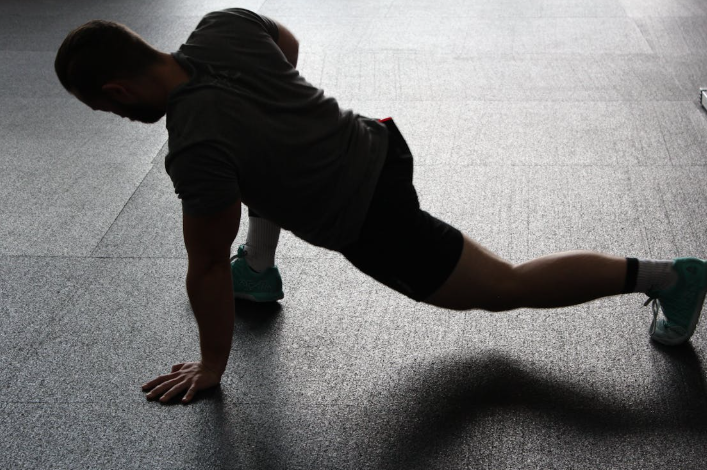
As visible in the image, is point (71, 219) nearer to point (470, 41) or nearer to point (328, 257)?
point (328, 257)

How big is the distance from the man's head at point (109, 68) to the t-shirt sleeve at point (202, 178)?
0.13 m

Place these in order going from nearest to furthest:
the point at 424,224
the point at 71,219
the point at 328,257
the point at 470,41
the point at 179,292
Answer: the point at 424,224 → the point at 179,292 → the point at 328,257 → the point at 71,219 → the point at 470,41

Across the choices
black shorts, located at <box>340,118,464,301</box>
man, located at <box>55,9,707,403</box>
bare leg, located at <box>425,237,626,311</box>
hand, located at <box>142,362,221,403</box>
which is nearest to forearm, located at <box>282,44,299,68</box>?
man, located at <box>55,9,707,403</box>

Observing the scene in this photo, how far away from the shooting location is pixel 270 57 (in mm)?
1370

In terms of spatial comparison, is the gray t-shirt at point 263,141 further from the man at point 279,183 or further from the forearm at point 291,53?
the forearm at point 291,53

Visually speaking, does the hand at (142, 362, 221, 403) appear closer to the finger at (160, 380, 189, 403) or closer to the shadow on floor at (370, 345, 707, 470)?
the finger at (160, 380, 189, 403)

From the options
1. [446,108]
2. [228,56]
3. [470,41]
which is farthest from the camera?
[470,41]

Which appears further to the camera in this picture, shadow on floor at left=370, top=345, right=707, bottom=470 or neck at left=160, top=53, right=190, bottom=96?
shadow on floor at left=370, top=345, right=707, bottom=470

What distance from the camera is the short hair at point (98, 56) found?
49.2 inches

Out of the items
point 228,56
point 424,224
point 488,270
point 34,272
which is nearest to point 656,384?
point 488,270

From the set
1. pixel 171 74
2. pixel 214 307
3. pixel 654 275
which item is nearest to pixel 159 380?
pixel 214 307

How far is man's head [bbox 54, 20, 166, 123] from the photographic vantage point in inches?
49.3

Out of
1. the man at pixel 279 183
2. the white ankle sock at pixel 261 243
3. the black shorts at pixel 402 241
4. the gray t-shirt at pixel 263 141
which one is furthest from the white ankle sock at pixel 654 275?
the white ankle sock at pixel 261 243

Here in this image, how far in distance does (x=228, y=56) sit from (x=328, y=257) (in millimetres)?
808
